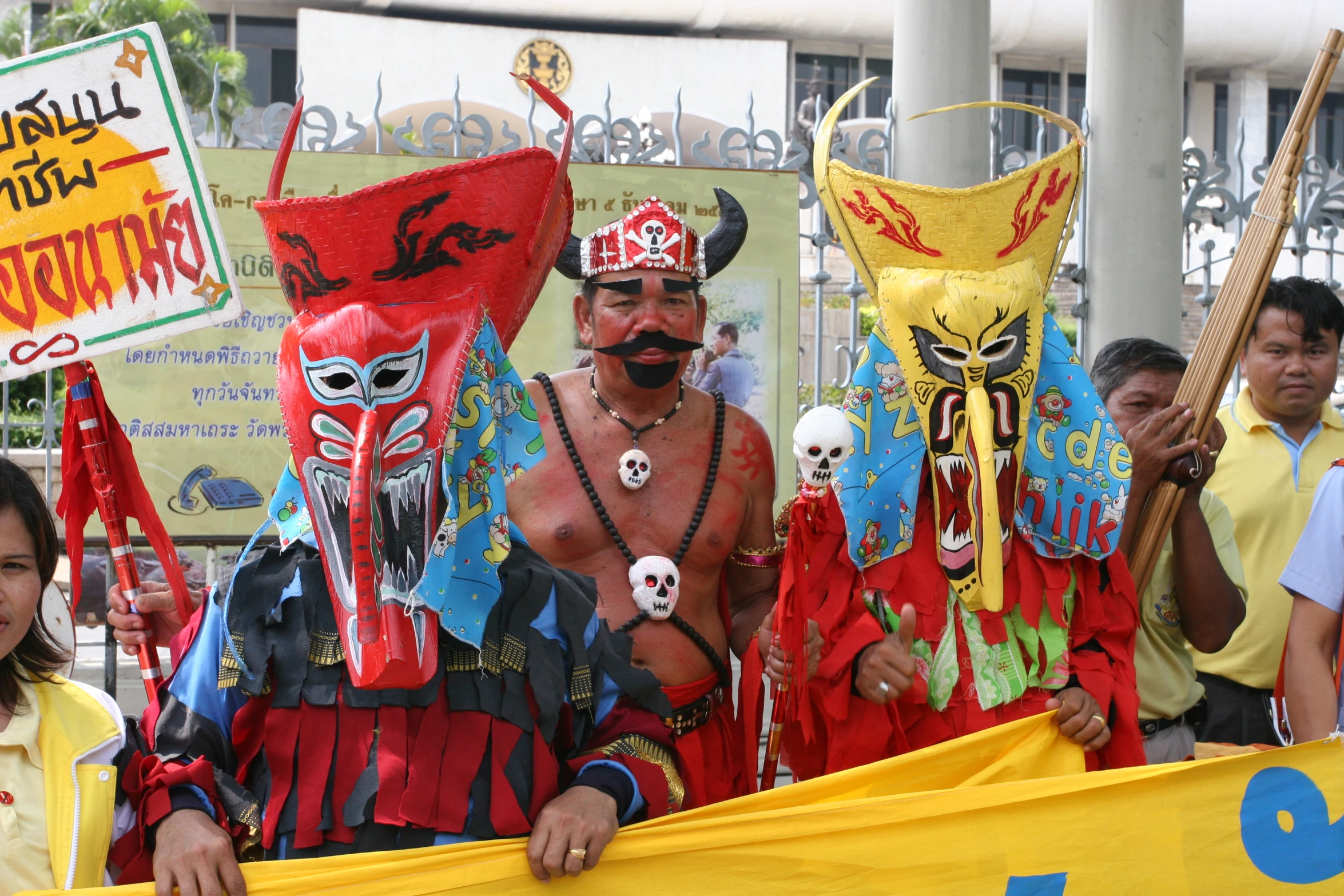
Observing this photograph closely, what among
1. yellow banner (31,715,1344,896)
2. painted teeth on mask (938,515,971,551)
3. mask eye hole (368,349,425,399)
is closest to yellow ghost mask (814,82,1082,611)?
painted teeth on mask (938,515,971,551)

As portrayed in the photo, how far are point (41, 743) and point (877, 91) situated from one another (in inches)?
1001

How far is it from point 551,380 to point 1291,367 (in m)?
2.13

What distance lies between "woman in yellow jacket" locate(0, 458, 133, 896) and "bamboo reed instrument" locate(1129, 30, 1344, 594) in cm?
225

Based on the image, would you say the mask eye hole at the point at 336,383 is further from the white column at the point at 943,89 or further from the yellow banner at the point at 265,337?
the white column at the point at 943,89

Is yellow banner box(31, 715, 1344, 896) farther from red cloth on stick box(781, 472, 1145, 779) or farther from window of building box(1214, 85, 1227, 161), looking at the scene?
window of building box(1214, 85, 1227, 161)

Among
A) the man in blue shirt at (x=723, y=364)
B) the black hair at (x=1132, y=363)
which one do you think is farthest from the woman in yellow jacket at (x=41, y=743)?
the man in blue shirt at (x=723, y=364)

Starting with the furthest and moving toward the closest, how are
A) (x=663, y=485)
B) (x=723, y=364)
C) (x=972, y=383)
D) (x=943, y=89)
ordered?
(x=943, y=89)
(x=723, y=364)
(x=663, y=485)
(x=972, y=383)

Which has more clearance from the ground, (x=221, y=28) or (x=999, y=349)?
(x=221, y=28)

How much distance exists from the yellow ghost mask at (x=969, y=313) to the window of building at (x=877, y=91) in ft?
73.3

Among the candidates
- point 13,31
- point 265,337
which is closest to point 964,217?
point 265,337

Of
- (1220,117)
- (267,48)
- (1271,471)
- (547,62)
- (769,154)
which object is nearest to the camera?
(1271,471)

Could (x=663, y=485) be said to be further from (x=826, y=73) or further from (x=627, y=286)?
(x=826, y=73)

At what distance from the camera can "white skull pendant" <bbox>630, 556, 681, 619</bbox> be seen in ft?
10.2

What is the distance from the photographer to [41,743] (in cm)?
205
